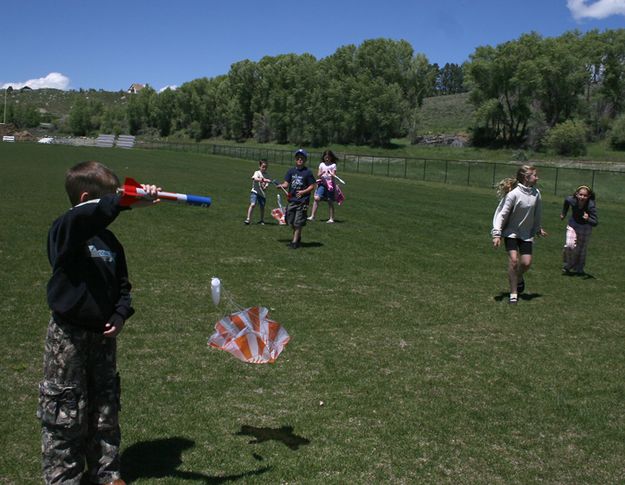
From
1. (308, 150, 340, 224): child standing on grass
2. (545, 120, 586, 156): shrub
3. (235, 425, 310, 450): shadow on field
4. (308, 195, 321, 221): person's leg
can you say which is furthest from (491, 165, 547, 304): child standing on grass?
(545, 120, 586, 156): shrub

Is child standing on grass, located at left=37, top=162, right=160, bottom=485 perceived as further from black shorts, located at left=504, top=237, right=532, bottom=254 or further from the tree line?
the tree line

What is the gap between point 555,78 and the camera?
7825 cm

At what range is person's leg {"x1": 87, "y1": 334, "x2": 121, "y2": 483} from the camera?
3.82 metres

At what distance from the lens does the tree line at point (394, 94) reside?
261ft

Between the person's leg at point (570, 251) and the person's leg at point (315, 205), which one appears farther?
the person's leg at point (315, 205)

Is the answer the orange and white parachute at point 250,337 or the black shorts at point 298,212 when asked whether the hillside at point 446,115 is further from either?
the orange and white parachute at point 250,337

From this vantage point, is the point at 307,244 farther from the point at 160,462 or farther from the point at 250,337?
the point at 160,462

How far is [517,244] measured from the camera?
31.4 ft

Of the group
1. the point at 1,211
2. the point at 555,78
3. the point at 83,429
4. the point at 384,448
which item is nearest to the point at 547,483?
the point at 384,448

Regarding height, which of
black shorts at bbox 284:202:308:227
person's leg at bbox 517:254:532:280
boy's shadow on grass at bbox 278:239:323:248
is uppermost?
black shorts at bbox 284:202:308:227

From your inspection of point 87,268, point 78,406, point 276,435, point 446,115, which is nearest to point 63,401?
point 78,406

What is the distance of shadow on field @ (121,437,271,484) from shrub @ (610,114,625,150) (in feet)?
252

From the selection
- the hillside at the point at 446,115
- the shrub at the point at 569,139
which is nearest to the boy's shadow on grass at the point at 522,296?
the shrub at the point at 569,139

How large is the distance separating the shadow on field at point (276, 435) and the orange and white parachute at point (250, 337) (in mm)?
573
